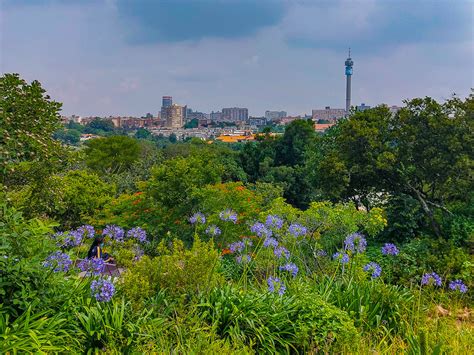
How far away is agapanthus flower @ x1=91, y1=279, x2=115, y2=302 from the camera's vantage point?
9.84ft

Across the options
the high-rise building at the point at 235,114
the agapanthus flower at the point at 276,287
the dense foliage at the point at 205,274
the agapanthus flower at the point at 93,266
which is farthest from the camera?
the high-rise building at the point at 235,114

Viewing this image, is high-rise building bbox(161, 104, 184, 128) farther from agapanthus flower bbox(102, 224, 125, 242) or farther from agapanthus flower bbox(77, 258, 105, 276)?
agapanthus flower bbox(77, 258, 105, 276)

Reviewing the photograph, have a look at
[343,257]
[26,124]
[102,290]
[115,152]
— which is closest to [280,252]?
[343,257]

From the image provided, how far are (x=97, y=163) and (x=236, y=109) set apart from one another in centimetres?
13334

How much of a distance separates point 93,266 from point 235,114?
15489cm

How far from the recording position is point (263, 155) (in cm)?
→ 2525

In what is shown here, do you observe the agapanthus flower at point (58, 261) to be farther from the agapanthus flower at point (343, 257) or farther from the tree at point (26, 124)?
A: the agapanthus flower at point (343, 257)

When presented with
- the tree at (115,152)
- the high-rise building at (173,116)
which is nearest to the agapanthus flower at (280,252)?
the tree at (115,152)

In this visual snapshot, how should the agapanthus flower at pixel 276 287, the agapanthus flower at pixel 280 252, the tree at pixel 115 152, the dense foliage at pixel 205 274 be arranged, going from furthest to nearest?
1. the tree at pixel 115 152
2. the agapanthus flower at pixel 280 252
3. the agapanthus flower at pixel 276 287
4. the dense foliage at pixel 205 274

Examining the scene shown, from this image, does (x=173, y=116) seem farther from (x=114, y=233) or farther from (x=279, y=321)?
(x=279, y=321)

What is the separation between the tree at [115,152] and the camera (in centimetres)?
2762

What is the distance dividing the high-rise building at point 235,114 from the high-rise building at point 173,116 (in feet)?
78.2

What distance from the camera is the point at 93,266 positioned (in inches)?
132

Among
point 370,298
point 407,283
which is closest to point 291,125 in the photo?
point 407,283
